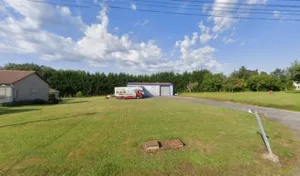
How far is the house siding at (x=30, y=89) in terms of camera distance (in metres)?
20.3

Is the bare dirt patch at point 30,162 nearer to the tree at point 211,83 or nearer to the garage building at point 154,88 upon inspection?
the garage building at point 154,88

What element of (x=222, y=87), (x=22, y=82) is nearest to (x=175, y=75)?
(x=222, y=87)

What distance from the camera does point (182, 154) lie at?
15.2ft

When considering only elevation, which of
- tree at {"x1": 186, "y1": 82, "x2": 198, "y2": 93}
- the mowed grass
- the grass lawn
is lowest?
the mowed grass

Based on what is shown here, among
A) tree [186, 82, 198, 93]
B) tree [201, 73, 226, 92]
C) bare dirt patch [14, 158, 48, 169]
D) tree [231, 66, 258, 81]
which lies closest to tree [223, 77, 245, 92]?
tree [201, 73, 226, 92]

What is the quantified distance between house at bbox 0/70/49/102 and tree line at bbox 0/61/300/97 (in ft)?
26.6

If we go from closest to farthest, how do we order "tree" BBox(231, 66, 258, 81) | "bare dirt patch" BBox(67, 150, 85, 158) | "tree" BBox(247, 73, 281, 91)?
"bare dirt patch" BBox(67, 150, 85, 158), "tree" BBox(247, 73, 281, 91), "tree" BBox(231, 66, 258, 81)

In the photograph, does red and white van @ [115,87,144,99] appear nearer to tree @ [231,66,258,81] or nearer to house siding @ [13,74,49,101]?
house siding @ [13,74,49,101]

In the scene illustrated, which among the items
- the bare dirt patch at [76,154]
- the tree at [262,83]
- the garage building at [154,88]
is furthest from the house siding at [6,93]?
the tree at [262,83]

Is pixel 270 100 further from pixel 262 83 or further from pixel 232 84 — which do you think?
pixel 262 83

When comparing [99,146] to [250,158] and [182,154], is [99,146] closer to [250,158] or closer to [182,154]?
[182,154]

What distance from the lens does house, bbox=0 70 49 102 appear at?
19266mm

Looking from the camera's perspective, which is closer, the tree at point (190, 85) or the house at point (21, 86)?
the house at point (21, 86)

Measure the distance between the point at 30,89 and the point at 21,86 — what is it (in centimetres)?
142
